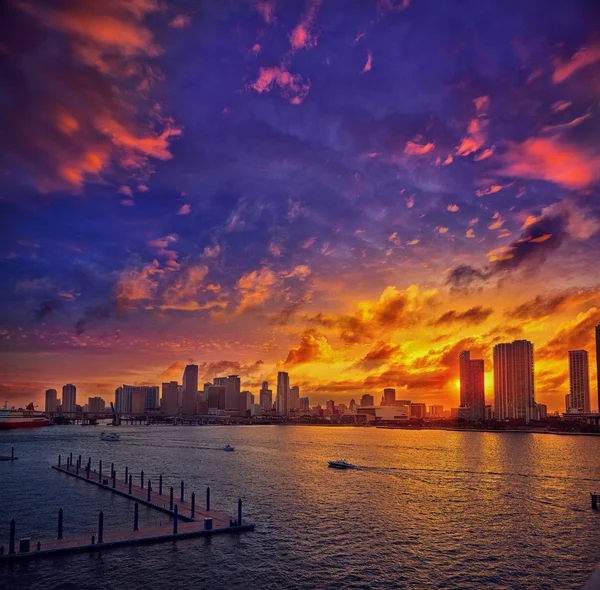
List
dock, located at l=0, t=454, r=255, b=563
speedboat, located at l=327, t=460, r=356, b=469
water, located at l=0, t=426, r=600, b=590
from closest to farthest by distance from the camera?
1. water, located at l=0, t=426, r=600, b=590
2. dock, located at l=0, t=454, r=255, b=563
3. speedboat, located at l=327, t=460, r=356, b=469

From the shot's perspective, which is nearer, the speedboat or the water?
the water

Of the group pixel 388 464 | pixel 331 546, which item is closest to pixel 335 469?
pixel 388 464

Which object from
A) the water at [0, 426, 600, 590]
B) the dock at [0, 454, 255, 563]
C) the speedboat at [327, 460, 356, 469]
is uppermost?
the dock at [0, 454, 255, 563]

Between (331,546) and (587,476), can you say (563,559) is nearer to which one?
(331,546)

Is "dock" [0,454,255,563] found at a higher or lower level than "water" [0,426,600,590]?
higher

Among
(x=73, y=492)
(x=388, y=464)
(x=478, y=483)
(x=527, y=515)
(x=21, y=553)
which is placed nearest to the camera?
(x=21, y=553)

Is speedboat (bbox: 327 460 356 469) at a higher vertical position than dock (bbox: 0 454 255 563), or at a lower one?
lower

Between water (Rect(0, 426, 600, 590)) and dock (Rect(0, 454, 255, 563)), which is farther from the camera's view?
dock (Rect(0, 454, 255, 563))

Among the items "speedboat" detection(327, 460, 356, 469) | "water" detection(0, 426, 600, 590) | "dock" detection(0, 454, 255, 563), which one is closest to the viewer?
"water" detection(0, 426, 600, 590)

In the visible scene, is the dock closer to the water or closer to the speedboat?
the water

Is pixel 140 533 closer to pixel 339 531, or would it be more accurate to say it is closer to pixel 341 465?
pixel 339 531

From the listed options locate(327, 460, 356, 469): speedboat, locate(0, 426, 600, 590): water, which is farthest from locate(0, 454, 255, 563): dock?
locate(327, 460, 356, 469): speedboat
